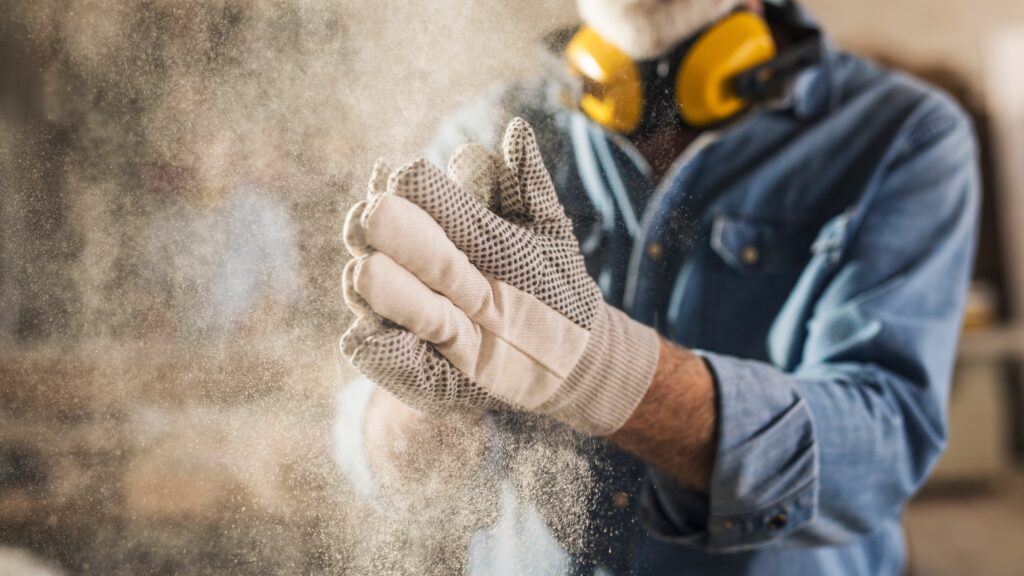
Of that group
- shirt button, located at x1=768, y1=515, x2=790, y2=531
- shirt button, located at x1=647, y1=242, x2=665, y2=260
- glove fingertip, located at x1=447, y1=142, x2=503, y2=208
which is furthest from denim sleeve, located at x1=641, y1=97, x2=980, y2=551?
A: glove fingertip, located at x1=447, y1=142, x2=503, y2=208

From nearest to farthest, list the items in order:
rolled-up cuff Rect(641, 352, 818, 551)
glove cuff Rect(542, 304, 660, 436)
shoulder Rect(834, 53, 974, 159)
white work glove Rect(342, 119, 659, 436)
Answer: white work glove Rect(342, 119, 659, 436) → glove cuff Rect(542, 304, 660, 436) → rolled-up cuff Rect(641, 352, 818, 551) → shoulder Rect(834, 53, 974, 159)

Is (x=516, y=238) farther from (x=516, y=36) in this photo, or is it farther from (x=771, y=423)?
(x=771, y=423)

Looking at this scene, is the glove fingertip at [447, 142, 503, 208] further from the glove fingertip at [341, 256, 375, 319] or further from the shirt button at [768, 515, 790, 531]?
the shirt button at [768, 515, 790, 531]

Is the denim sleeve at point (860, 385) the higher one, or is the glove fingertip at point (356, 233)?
the glove fingertip at point (356, 233)

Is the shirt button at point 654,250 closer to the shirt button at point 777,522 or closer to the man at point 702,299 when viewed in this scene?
the man at point 702,299

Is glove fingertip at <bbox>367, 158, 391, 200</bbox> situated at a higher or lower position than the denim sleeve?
higher

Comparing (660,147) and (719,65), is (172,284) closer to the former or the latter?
(660,147)

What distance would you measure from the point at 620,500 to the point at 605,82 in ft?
0.94

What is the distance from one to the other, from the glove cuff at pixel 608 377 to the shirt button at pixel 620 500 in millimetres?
44

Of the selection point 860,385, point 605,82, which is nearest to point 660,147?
point 605,82

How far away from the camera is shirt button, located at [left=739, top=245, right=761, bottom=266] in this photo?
81cm

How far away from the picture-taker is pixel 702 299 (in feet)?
2.55

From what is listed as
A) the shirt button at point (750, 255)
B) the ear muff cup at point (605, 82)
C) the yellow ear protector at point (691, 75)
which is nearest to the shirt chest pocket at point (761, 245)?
the shirt button at point (750, 255)

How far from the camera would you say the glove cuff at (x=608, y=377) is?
53 centimetres
